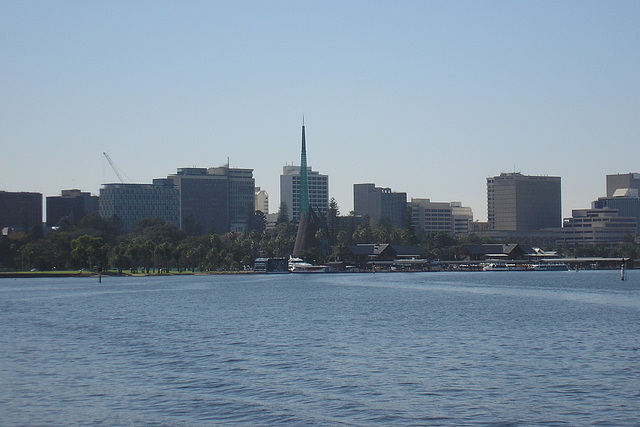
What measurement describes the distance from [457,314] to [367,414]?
5431 centimetres

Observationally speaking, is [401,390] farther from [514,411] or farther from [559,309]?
[559,309]

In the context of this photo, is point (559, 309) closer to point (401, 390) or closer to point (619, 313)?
point (619, 313)

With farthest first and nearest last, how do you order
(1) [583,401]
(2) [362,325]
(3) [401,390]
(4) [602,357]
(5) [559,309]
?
(5) [559,309], (2) [362,325], (4) [602,357], (3) [401,390], (1) [583,401]

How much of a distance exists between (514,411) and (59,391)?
20.7 m

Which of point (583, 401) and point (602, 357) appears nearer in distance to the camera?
point (583, 401)

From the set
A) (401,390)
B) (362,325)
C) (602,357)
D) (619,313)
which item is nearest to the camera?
(401,390)

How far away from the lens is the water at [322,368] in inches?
1448

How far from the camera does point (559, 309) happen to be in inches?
3782

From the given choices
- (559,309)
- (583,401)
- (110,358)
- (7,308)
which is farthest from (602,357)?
(7,308)

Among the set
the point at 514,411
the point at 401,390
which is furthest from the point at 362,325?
the point at 514,411

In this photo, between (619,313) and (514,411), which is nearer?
(514,411)

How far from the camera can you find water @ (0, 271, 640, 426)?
121 ft

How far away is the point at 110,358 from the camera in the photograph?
177 ft

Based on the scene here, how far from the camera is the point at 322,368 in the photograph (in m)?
48.8
